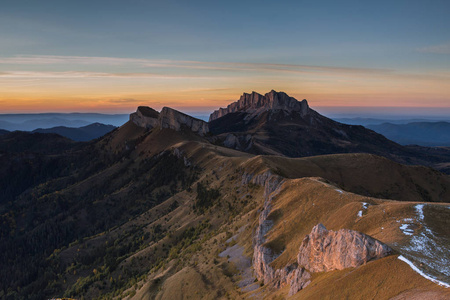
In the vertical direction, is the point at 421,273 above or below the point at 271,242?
above

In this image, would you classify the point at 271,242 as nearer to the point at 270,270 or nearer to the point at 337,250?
the point at 270,270

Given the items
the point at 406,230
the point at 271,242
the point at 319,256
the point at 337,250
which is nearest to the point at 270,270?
the point at 271,242

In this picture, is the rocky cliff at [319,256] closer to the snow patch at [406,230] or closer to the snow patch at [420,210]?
the snow patch at [406,230]

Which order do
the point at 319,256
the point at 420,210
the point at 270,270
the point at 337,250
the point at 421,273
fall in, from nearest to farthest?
the point at 421,273 < the point at 337,250 < the point at 319,256 < the point at 420,210 < the point at 270,270

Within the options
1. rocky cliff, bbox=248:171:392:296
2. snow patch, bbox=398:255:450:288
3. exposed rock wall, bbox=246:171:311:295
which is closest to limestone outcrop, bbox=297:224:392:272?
rocky cliff, bbox=248:171:392:296

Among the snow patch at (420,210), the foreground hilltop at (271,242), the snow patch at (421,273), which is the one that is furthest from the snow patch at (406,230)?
the snow patch at (421,273)

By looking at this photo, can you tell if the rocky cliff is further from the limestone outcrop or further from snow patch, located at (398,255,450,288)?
snow patch, located at (398,255,450,288)

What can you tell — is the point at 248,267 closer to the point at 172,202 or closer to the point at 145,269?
the point at 145,269

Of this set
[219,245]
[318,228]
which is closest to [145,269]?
[219,245]
